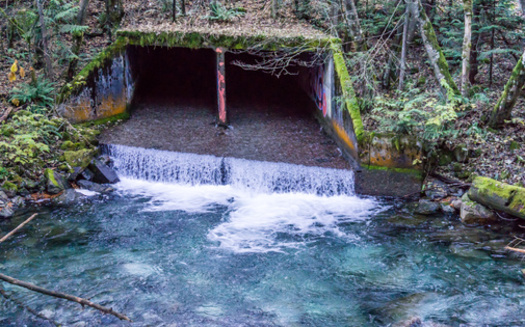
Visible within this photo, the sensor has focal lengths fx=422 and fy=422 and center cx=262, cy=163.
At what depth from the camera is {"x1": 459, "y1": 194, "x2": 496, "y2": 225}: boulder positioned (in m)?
8.57

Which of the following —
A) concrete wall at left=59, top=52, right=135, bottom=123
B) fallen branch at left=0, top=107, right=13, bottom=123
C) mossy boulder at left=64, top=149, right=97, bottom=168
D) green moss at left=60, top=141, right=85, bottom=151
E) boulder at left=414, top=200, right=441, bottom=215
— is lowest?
boulder at left=414, top=200, right=441, bottom=215

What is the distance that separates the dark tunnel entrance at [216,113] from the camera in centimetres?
1138

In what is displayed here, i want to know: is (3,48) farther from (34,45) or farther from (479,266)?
(479,266)

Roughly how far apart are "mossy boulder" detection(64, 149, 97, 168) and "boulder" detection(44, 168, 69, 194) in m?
0.54

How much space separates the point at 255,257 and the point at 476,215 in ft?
15.3

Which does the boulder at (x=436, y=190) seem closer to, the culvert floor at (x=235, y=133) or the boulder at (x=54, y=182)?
the culvert floor at (x=235, y=133)

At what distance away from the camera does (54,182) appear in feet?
31.8

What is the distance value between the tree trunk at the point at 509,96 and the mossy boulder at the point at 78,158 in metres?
10.0

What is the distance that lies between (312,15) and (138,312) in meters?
13.9

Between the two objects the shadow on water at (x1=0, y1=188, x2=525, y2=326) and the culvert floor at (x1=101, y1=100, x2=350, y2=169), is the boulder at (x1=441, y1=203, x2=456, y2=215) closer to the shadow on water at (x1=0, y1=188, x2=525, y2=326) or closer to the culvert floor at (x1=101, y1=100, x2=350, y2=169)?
the shadow on water at (x1=0, y1=188, x2=525, y2=326)

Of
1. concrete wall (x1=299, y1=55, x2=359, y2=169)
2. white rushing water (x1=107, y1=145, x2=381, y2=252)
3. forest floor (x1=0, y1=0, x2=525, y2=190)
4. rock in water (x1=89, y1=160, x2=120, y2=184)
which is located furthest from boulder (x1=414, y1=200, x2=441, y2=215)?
rock in water (x1=89, y1=160, x2=120, y2=184)

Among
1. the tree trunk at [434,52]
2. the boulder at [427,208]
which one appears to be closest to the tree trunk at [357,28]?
the tree trunk at [434,52]

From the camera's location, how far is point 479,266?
7156 millimetres

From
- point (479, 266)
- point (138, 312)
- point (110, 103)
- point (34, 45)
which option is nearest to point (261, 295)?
point (138, 312)
